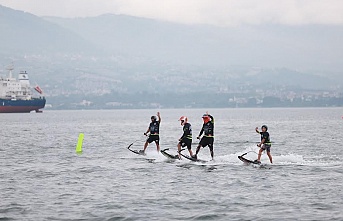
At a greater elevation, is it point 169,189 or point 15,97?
point 15,97

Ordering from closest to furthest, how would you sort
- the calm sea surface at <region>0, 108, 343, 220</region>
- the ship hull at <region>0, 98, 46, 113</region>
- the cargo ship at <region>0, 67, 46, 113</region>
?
1. the calm sea surface at <region>0, 108, 343, 220</region>
2. the ship hull at <region>0, 98, 46, 113</region>
3. the cargo ship at <region>0, 67, 46, 113</region>

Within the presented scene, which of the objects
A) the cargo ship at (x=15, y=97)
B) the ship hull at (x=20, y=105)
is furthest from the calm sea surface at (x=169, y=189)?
the cargo ship at (x=15, y=97)

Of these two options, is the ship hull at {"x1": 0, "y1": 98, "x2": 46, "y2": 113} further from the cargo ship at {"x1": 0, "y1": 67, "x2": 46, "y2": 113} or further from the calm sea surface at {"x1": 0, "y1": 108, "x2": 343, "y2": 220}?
the calm sea surface at {"x1": 0, "y1": 108, "x2": 343, "y2": 220}

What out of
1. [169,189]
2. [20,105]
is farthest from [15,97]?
[169,189]

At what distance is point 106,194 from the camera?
2030cm

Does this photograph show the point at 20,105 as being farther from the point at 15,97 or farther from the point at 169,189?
the point at 169,189

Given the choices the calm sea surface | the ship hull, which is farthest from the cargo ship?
the calm sea surface

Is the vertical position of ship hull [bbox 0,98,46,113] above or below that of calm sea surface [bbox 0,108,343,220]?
above

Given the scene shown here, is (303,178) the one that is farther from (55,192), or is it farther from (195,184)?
(55,192)

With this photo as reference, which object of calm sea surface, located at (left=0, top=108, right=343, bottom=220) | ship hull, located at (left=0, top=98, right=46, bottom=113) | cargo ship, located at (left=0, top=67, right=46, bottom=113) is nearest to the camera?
calm sea surface, located at (left=0, top=108, right=343, bottom=220)

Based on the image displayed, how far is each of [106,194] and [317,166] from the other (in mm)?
10749

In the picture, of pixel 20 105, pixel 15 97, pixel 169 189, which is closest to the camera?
pixel 169 189

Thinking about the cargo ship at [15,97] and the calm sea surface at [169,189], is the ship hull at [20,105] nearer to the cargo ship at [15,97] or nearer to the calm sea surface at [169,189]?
the cargo ship at [15,97]

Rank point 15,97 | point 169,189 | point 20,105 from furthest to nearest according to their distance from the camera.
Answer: point 20,105 → point 15,97 → point 169,189
